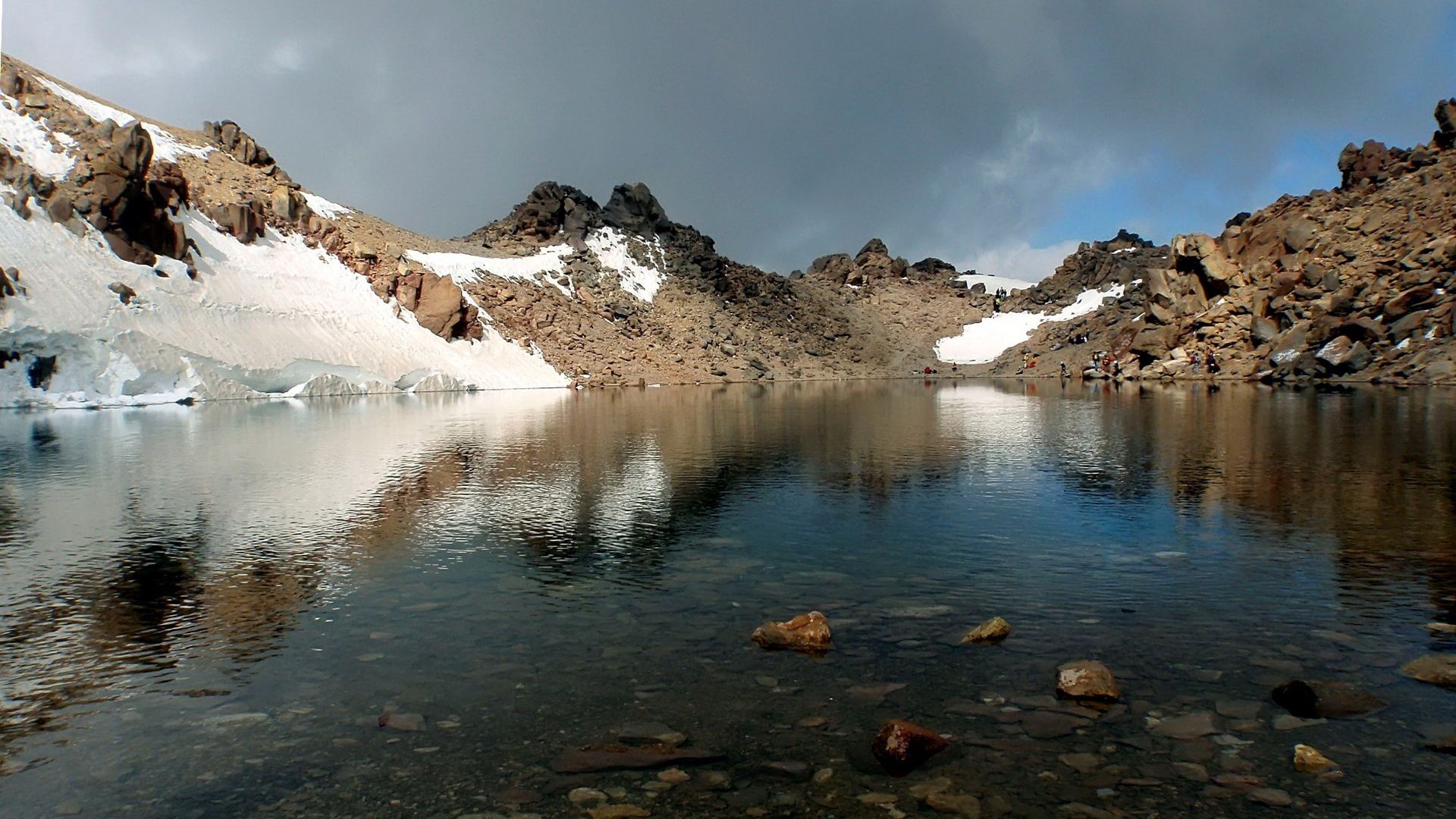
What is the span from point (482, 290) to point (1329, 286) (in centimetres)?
7915

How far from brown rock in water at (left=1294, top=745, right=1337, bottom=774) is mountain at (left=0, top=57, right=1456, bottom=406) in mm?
60198

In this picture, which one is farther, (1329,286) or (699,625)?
(1329,286)

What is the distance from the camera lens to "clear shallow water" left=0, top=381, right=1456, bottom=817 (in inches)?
219

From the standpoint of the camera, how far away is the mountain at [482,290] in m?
53.4

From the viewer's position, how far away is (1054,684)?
6.95m

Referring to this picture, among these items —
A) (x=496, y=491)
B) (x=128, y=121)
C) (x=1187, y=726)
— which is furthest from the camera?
(x=128, y=121)

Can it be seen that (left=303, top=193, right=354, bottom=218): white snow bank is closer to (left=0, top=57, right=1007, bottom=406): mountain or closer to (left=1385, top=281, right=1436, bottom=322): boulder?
(left=0, top=57, right=1007, bottom=406): mountain

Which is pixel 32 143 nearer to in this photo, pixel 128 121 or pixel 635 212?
pixel 128 121

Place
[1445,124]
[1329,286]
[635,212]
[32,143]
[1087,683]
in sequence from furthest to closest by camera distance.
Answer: [635,212] < [1445,124] < [1329,286] < [32,143] < [1087,683]

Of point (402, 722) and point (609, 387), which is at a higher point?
point (609, 387)

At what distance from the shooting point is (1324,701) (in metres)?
6.49

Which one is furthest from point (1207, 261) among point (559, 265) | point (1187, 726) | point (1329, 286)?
point (1187, 726)

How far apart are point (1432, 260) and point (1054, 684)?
258ft

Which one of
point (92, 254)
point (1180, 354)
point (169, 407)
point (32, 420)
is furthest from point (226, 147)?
point (1180, 354)
